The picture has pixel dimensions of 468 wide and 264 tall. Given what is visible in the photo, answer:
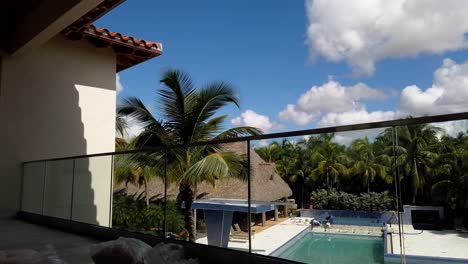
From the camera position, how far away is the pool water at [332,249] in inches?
117

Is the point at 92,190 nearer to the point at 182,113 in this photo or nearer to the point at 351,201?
the point at 182,113

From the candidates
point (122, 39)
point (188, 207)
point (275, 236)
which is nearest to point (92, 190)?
point (188, 207)

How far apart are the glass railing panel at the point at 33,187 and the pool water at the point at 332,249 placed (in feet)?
19.0

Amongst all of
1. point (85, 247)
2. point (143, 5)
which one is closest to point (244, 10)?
point (143, 5)

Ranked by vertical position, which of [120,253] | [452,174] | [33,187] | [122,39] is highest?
[122,39]

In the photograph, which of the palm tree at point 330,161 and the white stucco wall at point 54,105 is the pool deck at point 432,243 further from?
the white stucco wall at point 54,105

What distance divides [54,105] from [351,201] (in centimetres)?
749

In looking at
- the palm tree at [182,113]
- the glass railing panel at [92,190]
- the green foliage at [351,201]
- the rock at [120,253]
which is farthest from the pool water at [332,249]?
the palm tree at [182,113]

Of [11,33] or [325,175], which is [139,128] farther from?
[325,175]

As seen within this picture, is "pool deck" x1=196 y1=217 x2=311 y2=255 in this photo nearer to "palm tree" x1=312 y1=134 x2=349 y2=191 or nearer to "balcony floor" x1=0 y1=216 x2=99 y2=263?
"palm tree" x1=312 y1=134 x2=349 y2=191

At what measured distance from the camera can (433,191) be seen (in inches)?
101

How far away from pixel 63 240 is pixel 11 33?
15.9 ft

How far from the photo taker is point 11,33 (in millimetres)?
7773

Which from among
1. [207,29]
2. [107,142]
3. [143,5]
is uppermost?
[207,29]
